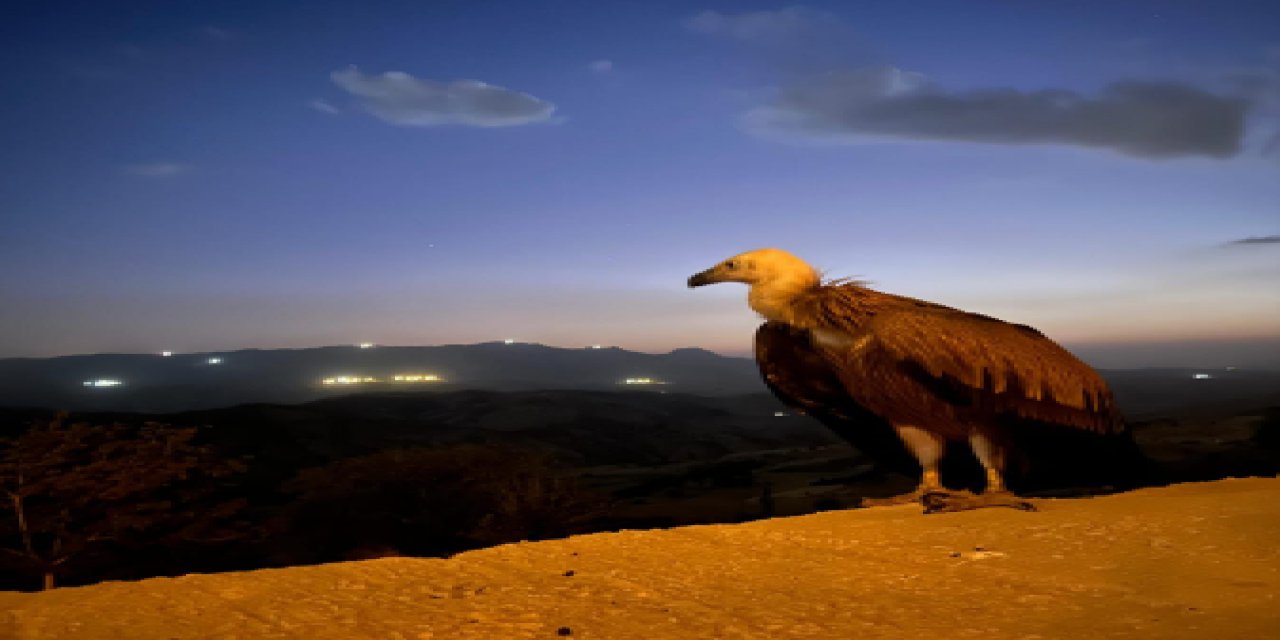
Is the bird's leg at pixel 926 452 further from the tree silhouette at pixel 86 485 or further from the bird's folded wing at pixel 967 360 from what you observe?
the tree silhouette at pixel 86 485

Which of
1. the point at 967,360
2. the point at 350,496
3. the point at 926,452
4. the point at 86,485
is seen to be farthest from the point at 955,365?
the point at 350,496

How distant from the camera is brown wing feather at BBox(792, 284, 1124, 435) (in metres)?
7.77

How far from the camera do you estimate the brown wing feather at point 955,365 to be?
7773 mm

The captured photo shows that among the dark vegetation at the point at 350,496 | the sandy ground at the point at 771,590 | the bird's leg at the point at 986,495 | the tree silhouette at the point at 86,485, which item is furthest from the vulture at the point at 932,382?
the tree silhouette at the point at 86,485

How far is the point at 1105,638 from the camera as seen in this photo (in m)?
3.71

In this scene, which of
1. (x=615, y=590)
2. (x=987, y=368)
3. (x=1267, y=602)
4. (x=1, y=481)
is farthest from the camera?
(x=1, y=481)

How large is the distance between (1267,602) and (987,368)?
12.3ft

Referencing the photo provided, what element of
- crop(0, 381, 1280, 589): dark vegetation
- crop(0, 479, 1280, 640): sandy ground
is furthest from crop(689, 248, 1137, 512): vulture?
crop(0, 381, 1280, 589): dark vegetation

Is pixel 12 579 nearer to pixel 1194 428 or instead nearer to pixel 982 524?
pixel 982 524

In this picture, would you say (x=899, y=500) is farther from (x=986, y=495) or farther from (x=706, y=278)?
(x=706, y=278)

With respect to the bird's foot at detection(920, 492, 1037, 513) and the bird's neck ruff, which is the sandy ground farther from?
the bird's neck ruff

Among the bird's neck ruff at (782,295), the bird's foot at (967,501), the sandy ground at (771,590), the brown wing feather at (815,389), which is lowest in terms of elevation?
the bird's foot at (967,501)

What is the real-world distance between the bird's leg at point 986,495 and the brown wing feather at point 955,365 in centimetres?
38

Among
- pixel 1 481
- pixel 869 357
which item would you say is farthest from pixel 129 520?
pixel 869 357
